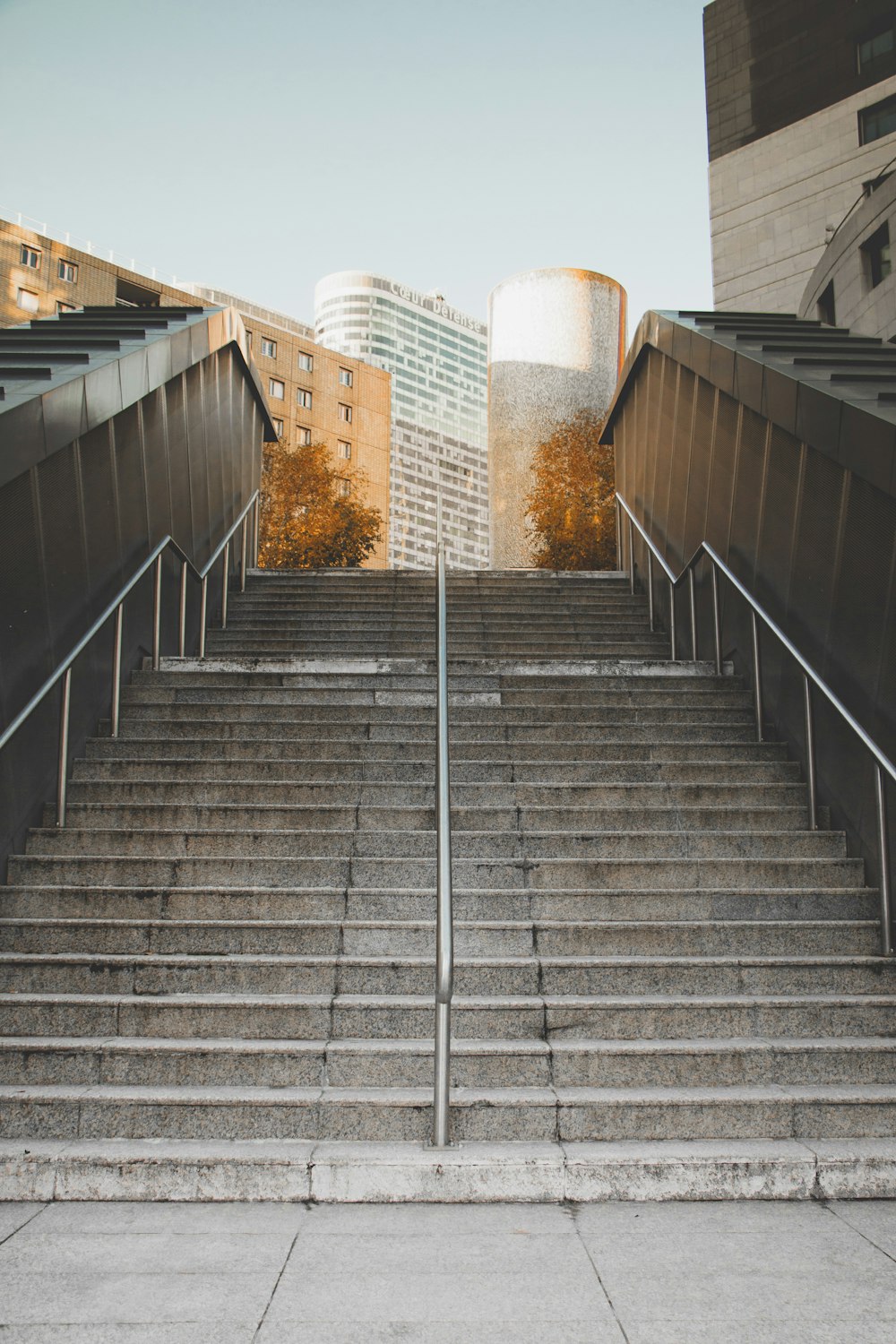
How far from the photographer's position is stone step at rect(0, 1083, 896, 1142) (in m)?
3.64

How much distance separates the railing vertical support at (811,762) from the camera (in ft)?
18.2

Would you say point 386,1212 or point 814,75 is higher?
point 814,75

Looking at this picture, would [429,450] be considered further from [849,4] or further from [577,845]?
[577,845]

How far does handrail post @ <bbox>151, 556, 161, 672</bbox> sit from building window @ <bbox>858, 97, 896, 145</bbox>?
3367 cm

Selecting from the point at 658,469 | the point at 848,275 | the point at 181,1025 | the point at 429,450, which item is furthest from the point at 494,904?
the point at 429,450

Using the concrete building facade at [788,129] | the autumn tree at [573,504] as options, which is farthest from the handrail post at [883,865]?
the concrete building facade at [788,129]

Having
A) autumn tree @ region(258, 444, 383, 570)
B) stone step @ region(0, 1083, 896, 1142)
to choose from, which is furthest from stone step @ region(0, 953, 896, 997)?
autumn tree @ region(258, 444, 383, 570)

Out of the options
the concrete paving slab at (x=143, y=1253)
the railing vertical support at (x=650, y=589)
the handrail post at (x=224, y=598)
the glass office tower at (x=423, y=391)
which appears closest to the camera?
the concrete paving slab at (x=143, y=1253)

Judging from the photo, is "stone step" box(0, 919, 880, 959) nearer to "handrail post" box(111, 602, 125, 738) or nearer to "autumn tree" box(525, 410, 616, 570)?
"handrail post" box(111, 602, 125, 738)

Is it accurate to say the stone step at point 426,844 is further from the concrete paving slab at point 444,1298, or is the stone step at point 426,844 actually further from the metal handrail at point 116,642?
the concrete paving slab at point 444,1298

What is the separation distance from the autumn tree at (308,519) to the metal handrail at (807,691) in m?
10.5

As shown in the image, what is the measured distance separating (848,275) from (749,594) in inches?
705

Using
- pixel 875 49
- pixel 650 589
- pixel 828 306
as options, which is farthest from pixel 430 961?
pixel 875 49

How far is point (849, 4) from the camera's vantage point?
34.3 m
